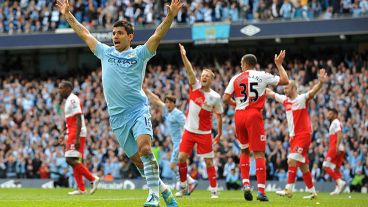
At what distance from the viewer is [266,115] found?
3059 centimetres

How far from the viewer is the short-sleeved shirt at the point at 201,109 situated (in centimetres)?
1834

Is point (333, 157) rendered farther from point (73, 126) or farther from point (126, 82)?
point (126, 82)

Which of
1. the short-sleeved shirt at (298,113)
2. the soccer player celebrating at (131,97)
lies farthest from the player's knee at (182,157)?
the soccer player celebrating at (131,97)

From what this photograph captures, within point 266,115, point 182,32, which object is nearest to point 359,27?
point 266,115

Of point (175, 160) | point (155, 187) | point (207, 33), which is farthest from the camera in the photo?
point (207, 33)

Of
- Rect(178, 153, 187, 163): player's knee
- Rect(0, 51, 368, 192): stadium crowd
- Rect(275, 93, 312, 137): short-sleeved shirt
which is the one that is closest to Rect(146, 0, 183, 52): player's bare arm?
Rect(178, 153, 187, 163): player's knee

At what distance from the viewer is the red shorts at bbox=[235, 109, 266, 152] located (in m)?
15.8

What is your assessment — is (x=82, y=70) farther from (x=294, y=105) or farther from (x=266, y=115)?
(x=294, y=105)

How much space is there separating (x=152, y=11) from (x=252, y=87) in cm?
2120

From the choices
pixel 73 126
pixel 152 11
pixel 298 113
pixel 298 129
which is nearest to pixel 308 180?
pixel 298 129

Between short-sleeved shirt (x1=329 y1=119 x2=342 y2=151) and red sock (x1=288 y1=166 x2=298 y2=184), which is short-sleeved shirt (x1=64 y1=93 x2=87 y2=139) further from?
short-sleeved shirt (x1=329 y1=119 x2=342 y2=151)

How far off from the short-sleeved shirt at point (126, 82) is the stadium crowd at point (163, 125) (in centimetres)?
1583

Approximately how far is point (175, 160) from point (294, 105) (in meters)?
4.52

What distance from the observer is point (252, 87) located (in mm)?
15930
